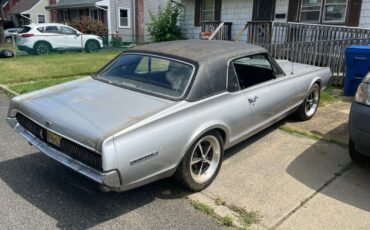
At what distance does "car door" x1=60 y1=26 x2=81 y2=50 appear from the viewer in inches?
723

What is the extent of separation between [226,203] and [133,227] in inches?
37.9

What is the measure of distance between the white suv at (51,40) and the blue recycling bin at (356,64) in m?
14.4

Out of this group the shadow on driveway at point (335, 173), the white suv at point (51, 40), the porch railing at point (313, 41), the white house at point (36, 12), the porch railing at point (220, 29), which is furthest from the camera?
the white house at point (36, 12)

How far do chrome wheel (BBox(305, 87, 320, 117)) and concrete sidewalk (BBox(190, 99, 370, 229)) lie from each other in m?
0.81

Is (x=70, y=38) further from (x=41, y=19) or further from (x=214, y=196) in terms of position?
(x=41, y=19)

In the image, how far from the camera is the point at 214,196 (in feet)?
11.7

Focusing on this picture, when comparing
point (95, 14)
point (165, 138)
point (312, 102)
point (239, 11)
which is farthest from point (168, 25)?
point (165, 138)

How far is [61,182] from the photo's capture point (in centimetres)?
373

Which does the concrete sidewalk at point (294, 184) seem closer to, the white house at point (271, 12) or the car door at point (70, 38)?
the white house at point (271, 12)

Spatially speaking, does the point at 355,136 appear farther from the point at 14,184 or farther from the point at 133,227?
the point at 14,184

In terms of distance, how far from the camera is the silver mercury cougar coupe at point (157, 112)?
2.93 metres

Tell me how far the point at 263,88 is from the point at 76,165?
2613mm

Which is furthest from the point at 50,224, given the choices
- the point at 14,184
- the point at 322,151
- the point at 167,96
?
the point at 322,151

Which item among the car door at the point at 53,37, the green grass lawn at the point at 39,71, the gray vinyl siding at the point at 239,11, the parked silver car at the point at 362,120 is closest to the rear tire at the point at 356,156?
the parked silver car at the point at 362,120
